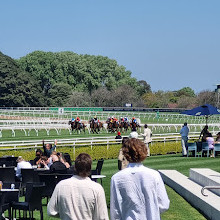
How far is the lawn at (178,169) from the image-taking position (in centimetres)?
981

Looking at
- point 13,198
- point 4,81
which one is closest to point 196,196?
point 13,198

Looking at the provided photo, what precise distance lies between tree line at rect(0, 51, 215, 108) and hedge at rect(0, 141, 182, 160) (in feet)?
191

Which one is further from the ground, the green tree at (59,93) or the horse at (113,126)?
the green tree at (59,93)

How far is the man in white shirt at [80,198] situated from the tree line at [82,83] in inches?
3026

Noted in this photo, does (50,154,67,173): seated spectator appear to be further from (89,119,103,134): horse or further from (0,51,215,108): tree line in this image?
(0,51,215,108): tree line

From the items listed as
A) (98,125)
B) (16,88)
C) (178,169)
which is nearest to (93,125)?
(98,125)

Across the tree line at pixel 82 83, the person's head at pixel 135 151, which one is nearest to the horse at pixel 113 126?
the person's head at pixel 135 151

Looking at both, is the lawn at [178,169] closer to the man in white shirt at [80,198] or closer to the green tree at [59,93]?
the man in white shirt at [80,198]

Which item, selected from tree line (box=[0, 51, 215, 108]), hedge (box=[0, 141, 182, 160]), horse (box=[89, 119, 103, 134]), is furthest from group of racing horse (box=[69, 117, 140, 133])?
tree line (box=[0, 51, 215, 108])

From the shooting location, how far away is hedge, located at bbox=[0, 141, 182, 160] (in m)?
20.0

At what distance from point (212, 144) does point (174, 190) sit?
9108mm

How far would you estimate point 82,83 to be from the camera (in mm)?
99812

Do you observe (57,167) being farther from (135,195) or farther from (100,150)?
(100,150)

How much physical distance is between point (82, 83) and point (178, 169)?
83117 millimetres
